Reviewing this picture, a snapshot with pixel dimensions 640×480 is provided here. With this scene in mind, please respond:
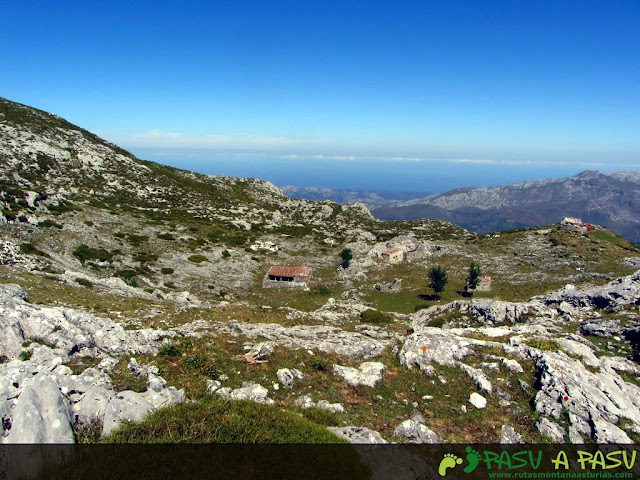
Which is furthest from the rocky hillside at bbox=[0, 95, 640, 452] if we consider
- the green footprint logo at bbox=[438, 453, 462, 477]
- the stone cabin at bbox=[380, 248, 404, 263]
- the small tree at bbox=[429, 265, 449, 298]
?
the stone cabin at bbox=[380, 248, 404, 263]

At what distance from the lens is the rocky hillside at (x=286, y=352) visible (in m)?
10.1

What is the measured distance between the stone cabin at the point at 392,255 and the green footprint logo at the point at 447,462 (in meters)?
58.8

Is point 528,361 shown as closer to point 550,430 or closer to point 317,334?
point 550,430

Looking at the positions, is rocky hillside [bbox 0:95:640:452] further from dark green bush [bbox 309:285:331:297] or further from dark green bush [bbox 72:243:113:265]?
dark green bush [bbox 309:285:331:297]

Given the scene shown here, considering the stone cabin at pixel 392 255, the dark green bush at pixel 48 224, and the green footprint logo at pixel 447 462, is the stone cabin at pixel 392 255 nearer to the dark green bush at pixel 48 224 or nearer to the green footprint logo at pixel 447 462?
the dark green bush at pixel 48 224

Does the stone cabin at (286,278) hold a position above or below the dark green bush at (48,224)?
below

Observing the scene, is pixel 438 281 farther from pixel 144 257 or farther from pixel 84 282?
pixel 144 257

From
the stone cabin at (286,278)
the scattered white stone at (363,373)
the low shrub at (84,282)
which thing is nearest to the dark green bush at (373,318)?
the scattered white stone at (363,373)

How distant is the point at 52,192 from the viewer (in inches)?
2611

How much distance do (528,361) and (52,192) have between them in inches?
3219

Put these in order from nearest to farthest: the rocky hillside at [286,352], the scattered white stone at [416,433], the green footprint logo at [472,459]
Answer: the rocky hillside at [286,352]
the green footprint logo at [472,459]
the scattered white stone at [416,433]

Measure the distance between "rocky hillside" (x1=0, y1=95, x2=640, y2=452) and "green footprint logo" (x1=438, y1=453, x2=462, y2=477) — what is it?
1.00m

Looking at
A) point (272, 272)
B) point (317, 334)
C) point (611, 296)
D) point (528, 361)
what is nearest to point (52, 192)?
point (272, 272)

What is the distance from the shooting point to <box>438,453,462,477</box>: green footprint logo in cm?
1036
